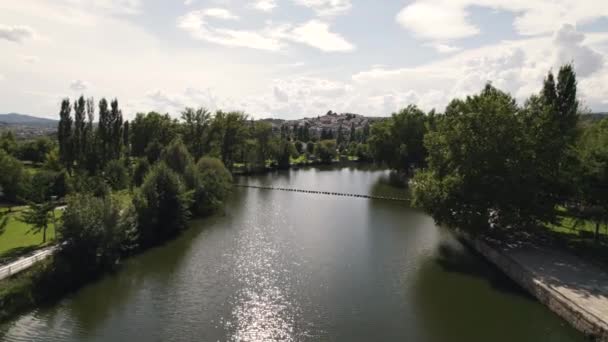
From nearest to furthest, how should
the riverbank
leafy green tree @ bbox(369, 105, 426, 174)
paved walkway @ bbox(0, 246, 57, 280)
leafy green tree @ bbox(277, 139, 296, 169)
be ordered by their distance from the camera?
the riverbank < paved walkway @ bbox(0, 246, 57, 280) < leafy green tree @ bbox(369, 105, 426, 174) < leafy green tree @ bbox(277, 139, 296, 169)

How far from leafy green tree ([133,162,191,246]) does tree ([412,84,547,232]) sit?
2101 cm

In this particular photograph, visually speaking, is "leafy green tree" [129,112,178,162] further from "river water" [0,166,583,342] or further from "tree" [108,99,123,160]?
"river water" [0,166,583,342]

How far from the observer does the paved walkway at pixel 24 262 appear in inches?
885

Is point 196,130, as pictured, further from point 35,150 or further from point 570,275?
point 570,275

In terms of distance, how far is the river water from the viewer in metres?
20.7

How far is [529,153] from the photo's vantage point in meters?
31.2

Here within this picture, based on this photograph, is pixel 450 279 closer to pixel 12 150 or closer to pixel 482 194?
pixel 482 194

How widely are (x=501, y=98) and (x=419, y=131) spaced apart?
142ft

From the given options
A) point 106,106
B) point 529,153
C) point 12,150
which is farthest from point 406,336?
point 12,150

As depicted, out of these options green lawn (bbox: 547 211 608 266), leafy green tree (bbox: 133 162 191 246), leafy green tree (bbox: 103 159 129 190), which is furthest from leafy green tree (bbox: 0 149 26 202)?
green lawn (bbox: 547 211 608 266)

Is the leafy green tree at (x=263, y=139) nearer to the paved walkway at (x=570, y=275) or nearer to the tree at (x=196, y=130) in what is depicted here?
the tree at (x=196, y=130)

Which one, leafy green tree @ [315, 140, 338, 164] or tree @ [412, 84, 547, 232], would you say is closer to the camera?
tree @ [412, 84, 547, 232]

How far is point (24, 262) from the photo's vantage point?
23828mm

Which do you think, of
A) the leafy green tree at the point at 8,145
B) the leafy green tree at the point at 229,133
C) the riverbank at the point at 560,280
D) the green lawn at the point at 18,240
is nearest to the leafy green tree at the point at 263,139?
the leafy green tree at the point at 229,133
